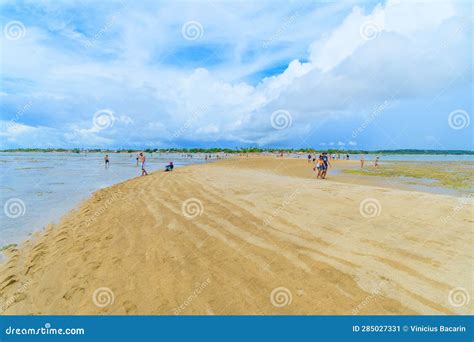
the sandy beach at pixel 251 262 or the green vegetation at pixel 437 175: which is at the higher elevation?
the green vegetation at pixel 437 175

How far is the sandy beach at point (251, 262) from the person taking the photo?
4.93 m

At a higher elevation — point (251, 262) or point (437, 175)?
point (437, 175)

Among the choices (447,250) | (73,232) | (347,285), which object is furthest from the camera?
(73,232)

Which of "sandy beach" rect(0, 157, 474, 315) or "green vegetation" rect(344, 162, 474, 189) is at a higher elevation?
"green vegetation" rect(344, 162, 474, 189)

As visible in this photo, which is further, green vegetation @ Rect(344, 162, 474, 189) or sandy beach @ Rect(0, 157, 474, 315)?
green vegetation @ Rect(344, 162, 474, 189)

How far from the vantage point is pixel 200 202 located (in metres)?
12.4

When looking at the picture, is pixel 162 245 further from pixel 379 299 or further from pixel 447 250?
pixel 447 250

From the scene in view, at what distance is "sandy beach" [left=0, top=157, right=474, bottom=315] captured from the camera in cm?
493

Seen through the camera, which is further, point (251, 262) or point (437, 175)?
point (437, 175)

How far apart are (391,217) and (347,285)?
564cm

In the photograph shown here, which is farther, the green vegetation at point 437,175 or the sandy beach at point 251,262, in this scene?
the green vegetation at point 437,175

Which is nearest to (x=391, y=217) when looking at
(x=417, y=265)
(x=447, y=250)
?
(x=447, y=250)

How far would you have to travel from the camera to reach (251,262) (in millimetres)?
6242
